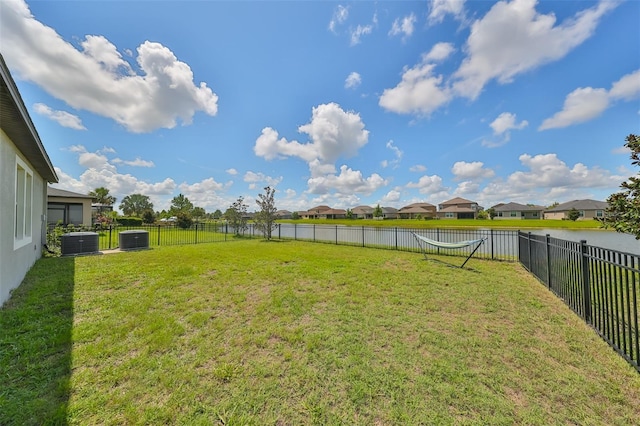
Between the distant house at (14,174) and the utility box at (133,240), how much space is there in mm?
3779

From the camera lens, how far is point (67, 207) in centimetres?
1889

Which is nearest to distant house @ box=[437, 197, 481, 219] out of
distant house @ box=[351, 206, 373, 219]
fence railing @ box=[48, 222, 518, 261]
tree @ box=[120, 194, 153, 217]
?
distant house @ box=[351, 206, 373, 219]

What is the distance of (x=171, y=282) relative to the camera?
17.6 feet

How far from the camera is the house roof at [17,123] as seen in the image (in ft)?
10.3

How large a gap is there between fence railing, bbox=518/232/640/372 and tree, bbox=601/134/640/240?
2.00 ft

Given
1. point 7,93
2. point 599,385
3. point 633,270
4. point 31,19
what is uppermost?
point 31,19

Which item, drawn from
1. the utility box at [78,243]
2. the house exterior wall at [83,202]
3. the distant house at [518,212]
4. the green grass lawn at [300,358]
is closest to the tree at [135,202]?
the house exterior wall at [83,202]

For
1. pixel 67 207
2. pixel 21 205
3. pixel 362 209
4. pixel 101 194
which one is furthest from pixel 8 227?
pixel 362 209

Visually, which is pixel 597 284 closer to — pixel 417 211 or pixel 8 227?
pixel 8 227

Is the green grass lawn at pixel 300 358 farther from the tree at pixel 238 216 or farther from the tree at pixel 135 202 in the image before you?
the tree at pixel 135 202

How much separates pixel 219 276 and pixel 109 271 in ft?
9.50

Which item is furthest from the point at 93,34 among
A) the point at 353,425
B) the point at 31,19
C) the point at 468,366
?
the point at 468,366

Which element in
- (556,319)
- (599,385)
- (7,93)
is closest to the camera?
(599,385)

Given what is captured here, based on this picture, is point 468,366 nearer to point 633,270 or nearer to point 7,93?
point 633,270
